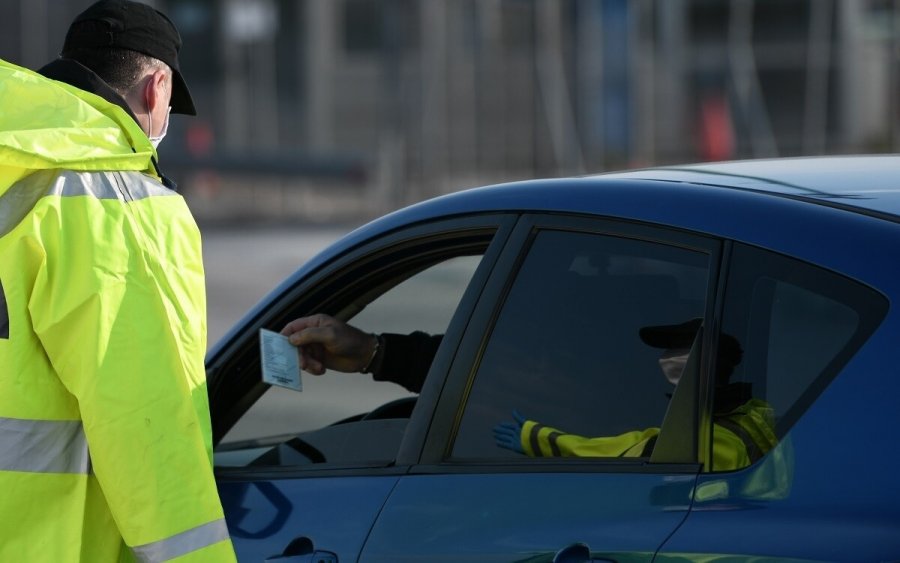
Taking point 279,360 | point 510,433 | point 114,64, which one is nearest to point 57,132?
point 114,64

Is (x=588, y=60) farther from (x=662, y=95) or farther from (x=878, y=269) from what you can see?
(x=878, y=269)

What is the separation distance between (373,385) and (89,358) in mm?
1142

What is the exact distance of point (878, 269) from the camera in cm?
203

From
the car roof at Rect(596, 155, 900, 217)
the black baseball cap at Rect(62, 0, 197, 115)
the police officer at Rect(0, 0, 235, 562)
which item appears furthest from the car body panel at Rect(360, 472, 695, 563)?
the black baseball cap at Rect(62, 0, 197, 115)

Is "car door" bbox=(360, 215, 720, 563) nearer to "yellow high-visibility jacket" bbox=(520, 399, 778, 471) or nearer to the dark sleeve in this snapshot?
"yellow high-visibility jacket" bbox=(520, 399, 778, 471)

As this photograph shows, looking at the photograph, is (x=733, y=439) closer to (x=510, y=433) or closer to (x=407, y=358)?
(x=510, y=433)

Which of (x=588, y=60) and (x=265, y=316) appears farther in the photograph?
(x=588, y=60)

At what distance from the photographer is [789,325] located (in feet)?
6.99

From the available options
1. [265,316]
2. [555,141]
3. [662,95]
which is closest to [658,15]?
[662,95]

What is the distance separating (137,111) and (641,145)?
963 inches

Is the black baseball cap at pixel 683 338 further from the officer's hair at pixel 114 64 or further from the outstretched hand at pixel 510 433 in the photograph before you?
the officer's hair at pixel 114 64

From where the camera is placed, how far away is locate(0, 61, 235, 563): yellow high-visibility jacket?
7.90ft

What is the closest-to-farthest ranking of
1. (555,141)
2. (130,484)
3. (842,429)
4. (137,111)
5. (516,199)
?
(842,429) < (130,484) < (516,199) < (137,111) < (555,141)

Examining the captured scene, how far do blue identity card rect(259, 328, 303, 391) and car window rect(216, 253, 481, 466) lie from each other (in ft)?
0.44
